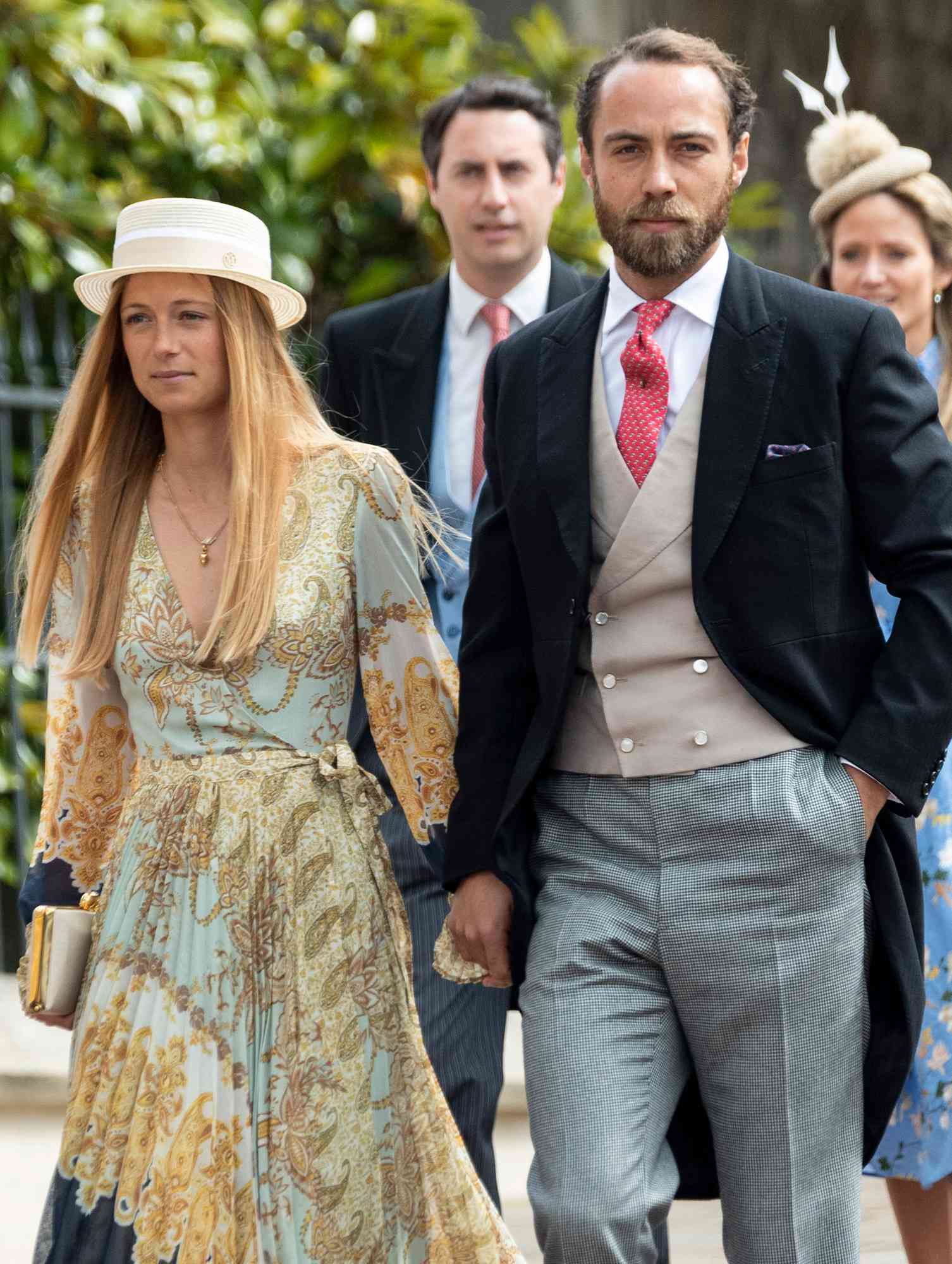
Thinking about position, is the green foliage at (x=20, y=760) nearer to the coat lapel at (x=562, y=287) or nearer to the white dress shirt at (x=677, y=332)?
the coat lapel at (x=562, y=287)

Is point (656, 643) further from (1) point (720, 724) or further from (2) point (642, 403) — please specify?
(2) point (642, 403)

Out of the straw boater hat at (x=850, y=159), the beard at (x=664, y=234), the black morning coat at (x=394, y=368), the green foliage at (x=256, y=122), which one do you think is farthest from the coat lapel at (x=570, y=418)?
the green foliage at (x=256, y=122)

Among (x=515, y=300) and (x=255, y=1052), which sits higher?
(x=515, y=300)

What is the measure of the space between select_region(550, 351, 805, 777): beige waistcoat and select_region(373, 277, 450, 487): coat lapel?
115 cm

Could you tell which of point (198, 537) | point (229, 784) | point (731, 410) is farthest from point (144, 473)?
point (731, 410)

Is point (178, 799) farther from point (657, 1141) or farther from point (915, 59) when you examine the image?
point (915, 59)

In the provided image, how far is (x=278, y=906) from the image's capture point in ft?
9.99

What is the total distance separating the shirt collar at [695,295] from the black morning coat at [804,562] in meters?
0.02

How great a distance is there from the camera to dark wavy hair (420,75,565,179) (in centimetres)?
440

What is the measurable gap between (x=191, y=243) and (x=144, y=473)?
0.39m

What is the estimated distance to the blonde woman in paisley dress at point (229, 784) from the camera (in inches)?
117

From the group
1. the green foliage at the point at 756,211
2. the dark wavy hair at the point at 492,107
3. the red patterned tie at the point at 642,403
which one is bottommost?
the red patterned tie at the point at 642,403

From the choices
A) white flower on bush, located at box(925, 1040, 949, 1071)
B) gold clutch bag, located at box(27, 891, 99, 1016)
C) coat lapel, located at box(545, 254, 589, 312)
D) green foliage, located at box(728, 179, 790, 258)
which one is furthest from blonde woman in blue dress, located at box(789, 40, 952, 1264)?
green foliage, located at box(728, 179, 790, 258)

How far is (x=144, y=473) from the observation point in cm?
332
